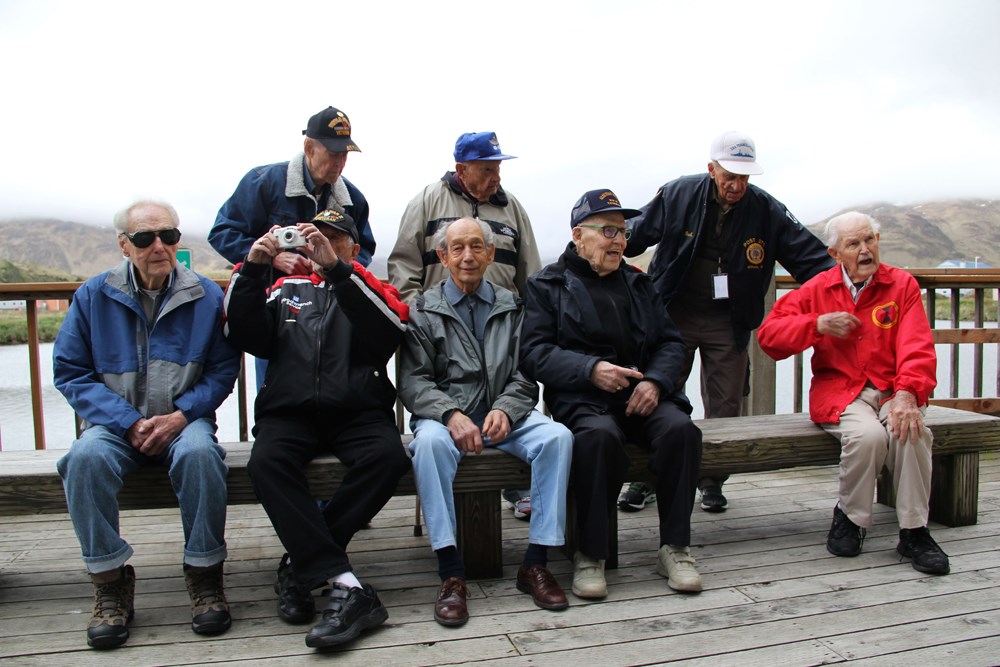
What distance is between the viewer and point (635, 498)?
3.66 m

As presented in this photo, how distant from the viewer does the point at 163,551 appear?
3141 mm

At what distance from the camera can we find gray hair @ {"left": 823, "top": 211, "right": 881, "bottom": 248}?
10.2 feet

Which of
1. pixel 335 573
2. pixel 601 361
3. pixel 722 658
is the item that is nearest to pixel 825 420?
pixel 601 361

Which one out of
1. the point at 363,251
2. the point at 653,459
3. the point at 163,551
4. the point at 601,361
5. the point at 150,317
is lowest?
the point at 163,551

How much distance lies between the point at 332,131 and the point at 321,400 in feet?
3.70

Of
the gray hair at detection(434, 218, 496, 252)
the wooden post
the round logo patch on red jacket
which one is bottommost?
the wooden post

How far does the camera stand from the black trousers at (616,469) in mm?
2598

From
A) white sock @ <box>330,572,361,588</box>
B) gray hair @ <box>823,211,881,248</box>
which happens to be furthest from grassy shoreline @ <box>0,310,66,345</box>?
gray hair @ <box>823,211,881,248</box>

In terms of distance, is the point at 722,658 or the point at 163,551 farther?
the point at 163,551

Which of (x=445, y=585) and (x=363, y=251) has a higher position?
(x=363, y=251)

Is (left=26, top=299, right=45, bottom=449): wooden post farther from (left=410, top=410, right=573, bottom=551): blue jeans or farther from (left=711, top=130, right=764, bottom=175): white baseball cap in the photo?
(left=711, top=130, right=764, bottom=175): white baseball cap

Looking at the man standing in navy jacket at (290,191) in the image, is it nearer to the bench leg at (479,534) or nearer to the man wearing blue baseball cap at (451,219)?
the man wearing blue baseball cap at (451,219)

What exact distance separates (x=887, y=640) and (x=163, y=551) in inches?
108

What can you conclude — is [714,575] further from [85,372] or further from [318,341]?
[85,372]
